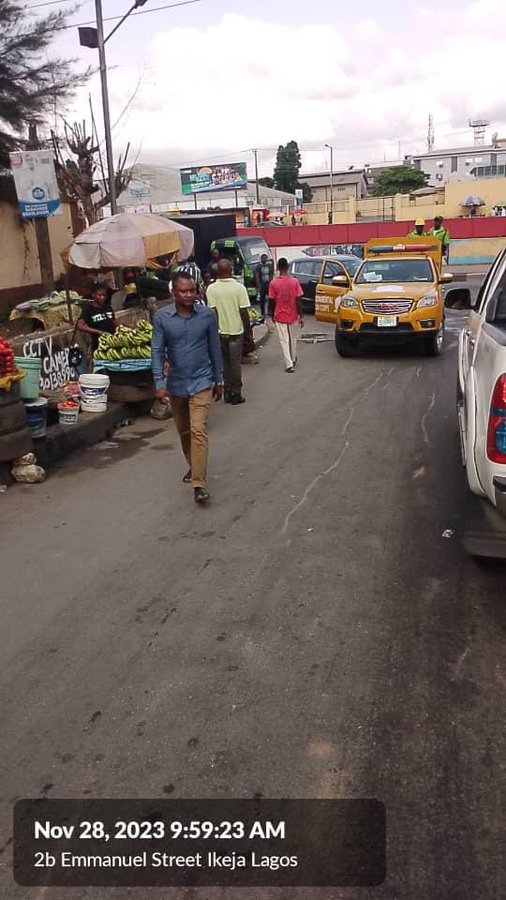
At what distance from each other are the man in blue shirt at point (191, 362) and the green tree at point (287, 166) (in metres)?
108

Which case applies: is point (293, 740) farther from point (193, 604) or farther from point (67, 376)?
point (67, 376)

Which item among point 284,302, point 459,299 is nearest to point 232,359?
point 284,302

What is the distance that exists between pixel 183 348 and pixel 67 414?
256 centimetres

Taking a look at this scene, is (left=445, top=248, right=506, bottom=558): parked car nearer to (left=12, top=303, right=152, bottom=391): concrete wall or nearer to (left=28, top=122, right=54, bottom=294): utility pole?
(left=12, top=303, right=152, bottom=391): concrete wall

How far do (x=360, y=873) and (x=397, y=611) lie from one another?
182 cm

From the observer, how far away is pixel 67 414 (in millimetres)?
8125

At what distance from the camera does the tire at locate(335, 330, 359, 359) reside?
13273 millimetres

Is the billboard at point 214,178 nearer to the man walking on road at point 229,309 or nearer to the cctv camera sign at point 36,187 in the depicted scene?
the cctv camera sign at point 36,187

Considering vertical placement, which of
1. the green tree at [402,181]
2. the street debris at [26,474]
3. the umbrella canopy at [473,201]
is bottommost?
the street debris at [26,474]

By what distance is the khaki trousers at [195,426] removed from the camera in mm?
6023

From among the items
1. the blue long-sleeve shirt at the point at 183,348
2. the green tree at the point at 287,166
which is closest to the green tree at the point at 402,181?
the green tree at the point at 287,166

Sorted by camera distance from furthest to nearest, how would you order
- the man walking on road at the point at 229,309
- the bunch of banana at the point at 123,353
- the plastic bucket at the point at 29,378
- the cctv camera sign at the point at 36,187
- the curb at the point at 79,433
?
the cctv camera sign at the point at 36,187, the man walking on road at the point at 229,309, the bunch of banana at the point at 123,353, the curb at the point at 79,433, the plastic bucket at the point at 29,378

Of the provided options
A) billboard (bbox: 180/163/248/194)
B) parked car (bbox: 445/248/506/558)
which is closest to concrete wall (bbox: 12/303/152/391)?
parked car (bbox: 445/248/506/558)

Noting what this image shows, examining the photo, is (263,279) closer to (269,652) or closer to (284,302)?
(284,302)
